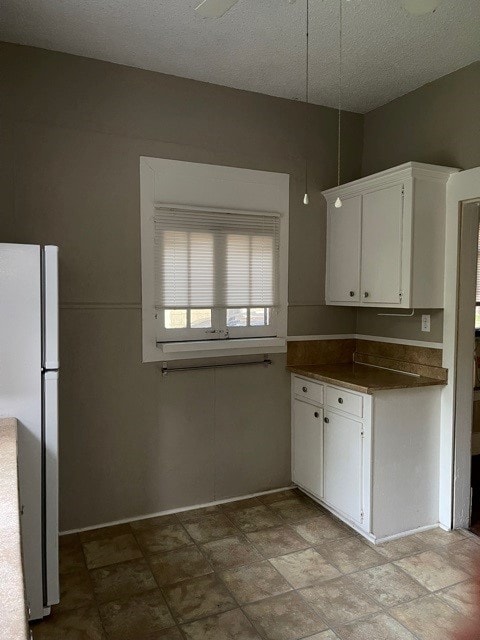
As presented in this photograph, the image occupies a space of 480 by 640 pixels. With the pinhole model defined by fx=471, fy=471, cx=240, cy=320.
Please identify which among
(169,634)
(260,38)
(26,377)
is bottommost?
(169,634)

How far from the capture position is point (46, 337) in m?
2.15

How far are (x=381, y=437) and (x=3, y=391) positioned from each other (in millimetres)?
2077

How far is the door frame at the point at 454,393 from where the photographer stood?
116 inches

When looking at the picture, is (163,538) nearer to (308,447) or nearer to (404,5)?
(308,447)

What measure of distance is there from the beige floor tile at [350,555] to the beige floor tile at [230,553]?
41cm

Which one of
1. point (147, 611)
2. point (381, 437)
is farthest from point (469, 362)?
point (147, 611)

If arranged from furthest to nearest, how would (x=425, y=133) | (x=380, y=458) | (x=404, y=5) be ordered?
(x=425, y=133) → (x=380, y=458) → (x=404, y=5)

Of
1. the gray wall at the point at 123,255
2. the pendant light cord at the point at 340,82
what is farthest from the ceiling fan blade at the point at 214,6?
the gray wall at the point at 123,255

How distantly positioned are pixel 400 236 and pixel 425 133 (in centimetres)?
82

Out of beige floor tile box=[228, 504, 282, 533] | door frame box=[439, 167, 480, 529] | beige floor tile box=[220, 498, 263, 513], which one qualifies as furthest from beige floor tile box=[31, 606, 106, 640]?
door frame box=[439, 167, 480, 529]

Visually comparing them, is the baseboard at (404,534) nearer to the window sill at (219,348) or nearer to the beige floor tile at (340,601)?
the beige floor tile at (340,601)

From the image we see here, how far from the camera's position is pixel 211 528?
9.95ft

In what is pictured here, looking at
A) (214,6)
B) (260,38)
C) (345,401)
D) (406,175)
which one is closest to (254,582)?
(345,401)

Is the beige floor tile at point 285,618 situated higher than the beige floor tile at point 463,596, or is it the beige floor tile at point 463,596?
the beige floor tile at point 463,596
